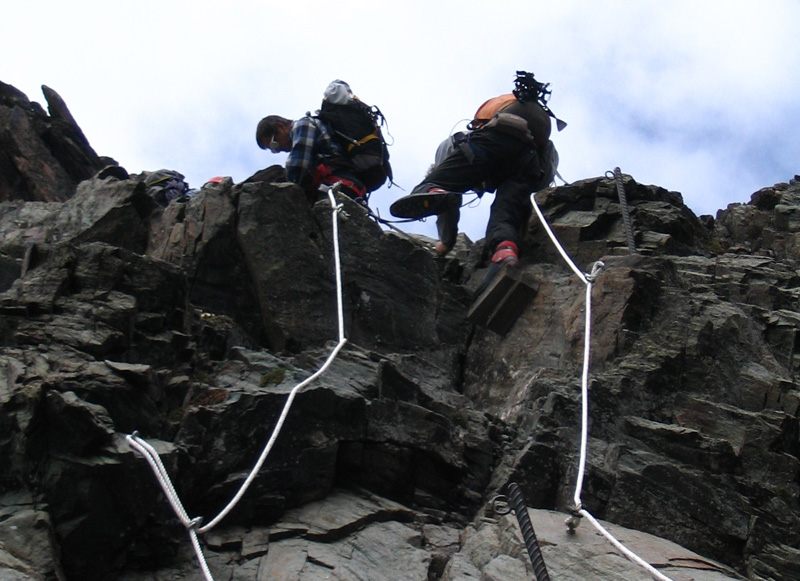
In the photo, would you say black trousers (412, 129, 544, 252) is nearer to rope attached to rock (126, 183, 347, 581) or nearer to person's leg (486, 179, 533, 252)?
person's leg (486, 179, 533, 252)

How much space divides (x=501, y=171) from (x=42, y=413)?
828 cm

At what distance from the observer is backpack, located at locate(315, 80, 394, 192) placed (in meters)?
14.0

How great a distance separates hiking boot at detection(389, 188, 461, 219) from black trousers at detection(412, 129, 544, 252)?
0.29 metres

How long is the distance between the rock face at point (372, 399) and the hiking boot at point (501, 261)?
1.29 feet

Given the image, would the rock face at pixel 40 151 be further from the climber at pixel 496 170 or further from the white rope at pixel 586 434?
the white rope at pixel 586 434

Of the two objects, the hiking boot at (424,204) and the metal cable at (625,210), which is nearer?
the metal cable at (625,210)

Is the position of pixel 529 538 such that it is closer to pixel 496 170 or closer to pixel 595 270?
pixel 595 270

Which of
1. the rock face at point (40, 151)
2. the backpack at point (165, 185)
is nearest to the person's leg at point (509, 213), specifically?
the backpack at point (165, 185)

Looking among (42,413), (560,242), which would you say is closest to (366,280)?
(560,242)

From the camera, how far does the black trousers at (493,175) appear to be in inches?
524

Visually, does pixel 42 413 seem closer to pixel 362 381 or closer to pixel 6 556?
pixel 6 556

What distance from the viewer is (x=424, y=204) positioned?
13.0 m

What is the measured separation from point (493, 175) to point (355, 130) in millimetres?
2201

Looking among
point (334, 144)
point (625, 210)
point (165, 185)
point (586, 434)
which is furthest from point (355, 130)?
point (586, 434)
